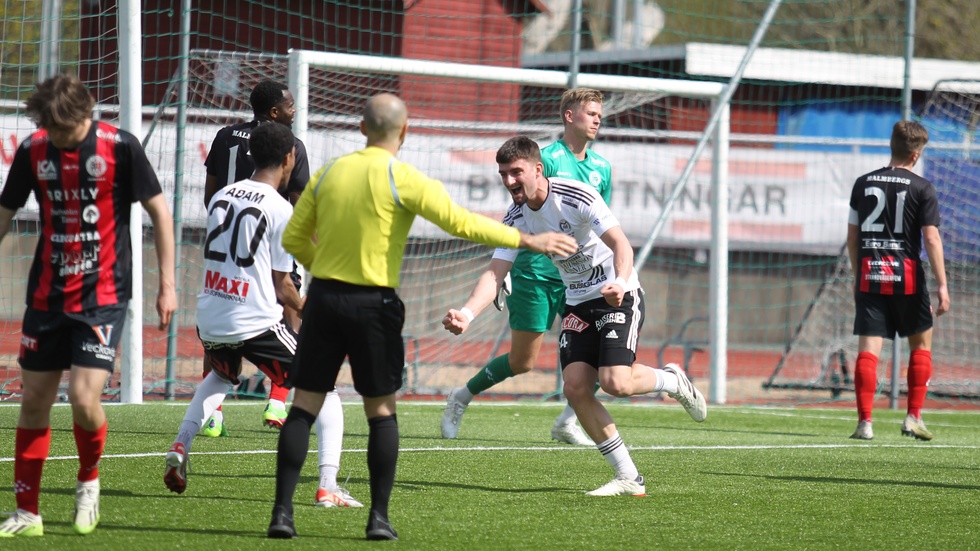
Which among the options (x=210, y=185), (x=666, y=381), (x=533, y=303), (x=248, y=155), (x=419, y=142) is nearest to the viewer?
(x=666, y=381)

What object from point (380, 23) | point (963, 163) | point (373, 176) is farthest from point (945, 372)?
point (373, 176)

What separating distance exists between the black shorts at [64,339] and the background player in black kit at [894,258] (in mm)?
6133

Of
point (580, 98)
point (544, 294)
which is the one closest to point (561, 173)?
point (580, 98)

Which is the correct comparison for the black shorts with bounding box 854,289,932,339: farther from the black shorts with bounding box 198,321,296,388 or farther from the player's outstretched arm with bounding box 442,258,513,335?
the black shorts with bounding box 198,321,296,388

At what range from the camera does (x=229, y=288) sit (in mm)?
5684

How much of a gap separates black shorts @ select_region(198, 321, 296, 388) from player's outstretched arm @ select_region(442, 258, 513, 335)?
739 millimetres

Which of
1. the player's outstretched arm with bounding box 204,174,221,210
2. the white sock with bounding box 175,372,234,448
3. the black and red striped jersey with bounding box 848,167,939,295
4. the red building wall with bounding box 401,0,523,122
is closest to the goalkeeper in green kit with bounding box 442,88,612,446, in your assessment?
the player's outstretched arm with bounding box 204,174,221,210

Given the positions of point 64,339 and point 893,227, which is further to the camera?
point 893,227

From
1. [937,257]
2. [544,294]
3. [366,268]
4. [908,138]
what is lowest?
[544,294]

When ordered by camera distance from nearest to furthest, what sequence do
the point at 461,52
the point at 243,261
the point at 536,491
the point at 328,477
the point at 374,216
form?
the point at 374,216 < the point at 328,477 < the point at 243,261 < the point at 536,491 < the point at 461,52

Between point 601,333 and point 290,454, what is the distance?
211 centimetres

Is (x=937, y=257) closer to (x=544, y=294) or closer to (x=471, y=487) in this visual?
(x=544, y=294)

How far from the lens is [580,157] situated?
27.7ft

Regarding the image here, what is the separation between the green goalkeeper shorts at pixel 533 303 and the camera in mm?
8469
